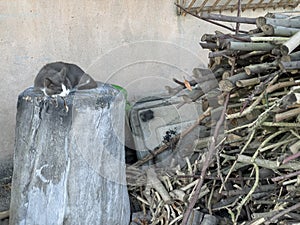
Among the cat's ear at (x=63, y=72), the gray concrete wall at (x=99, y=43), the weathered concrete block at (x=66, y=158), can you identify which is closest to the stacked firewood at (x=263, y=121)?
the weathered concrete block at (x=66, y=158)

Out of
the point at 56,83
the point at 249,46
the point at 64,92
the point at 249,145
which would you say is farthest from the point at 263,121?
the point at 56,83

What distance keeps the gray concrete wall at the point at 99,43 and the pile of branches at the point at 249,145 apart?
128 cm

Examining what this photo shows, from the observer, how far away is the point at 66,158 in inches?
101

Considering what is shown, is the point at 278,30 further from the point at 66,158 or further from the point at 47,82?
the point at 47,82

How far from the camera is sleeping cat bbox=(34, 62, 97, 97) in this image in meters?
2.92

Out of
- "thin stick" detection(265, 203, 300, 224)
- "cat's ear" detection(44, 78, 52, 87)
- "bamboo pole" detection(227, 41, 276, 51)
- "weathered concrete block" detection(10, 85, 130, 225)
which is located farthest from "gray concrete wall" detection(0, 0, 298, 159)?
"thin stick" detection(265, 203, 300, 224)

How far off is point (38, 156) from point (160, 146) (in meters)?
1.05

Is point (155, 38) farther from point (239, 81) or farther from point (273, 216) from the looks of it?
point (273, 216)

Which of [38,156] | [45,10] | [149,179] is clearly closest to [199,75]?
[149,179]

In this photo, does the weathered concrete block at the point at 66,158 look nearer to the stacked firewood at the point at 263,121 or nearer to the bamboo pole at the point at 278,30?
the stacked firewood at the point at 263,121

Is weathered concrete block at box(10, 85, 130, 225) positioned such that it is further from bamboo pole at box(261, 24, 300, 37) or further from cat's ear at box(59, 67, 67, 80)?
bamboo pole at box(261, 24, 300, 37)

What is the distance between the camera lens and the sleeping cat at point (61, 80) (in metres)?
2.92

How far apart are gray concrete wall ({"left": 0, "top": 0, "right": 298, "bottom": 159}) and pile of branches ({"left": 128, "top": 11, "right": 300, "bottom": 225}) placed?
128 centimetres

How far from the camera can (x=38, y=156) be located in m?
2.59
